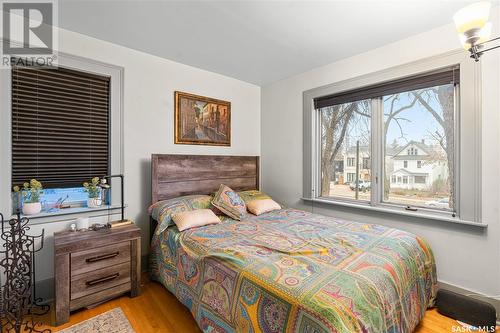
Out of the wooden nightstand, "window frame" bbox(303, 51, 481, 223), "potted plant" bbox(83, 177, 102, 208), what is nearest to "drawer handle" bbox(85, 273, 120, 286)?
the wooden nightstand

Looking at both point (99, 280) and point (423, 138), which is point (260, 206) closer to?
point (99, 280)

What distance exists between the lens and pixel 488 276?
204cm

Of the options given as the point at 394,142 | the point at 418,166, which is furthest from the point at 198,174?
the point at 418,166

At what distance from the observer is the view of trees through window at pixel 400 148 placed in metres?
2.37

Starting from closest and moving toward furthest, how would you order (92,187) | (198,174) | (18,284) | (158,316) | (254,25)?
(18,284) < (158,316) < (254,25) < (92,187) < (198,174)

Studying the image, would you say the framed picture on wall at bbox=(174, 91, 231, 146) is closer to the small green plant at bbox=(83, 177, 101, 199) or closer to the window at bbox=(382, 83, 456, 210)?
the small green plant at bbox=(83, 177, 101, 199)

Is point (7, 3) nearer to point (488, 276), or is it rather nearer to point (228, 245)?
point (228, 245)

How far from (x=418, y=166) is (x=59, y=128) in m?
3.72

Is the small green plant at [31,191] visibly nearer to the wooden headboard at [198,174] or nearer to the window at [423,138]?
the wooden headboard at [198,174]

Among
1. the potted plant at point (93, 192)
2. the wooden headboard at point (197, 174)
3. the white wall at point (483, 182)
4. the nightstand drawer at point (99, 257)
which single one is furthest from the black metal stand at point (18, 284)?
the white wall at point (483, 182)

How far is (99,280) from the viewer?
211cm

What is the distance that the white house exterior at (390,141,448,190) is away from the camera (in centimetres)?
240

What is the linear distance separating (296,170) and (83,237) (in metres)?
2.66

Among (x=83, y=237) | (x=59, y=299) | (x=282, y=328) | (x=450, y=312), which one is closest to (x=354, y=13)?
(x=282, y=328)
